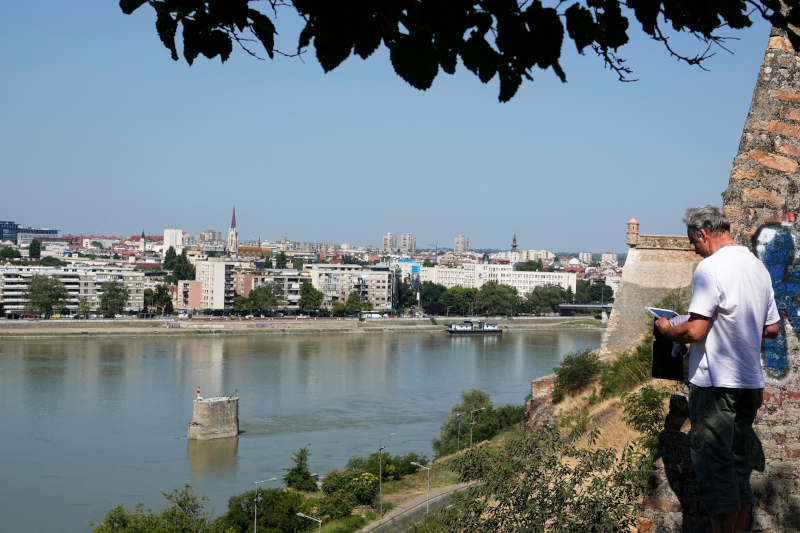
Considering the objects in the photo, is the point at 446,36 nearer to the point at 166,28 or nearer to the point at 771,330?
the point at 166,28

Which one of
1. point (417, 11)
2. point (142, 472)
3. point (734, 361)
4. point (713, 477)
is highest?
point (417, 11)

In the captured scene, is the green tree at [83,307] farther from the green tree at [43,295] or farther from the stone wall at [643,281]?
the stone wall at [643,281]

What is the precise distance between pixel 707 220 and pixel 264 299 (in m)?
29.6

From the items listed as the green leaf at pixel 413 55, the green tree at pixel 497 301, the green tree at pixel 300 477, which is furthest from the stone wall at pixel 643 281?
the green tree at pixel 497 301

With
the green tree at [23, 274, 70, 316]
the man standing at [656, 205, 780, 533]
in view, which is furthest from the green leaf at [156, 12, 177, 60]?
the green tree at [23, 274, 70, 316]

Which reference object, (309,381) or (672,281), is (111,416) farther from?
(672,281)

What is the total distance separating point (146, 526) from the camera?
19.8 ft

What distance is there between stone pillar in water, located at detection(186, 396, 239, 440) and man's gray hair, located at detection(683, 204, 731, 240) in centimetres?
1027

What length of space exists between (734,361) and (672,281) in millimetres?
5627

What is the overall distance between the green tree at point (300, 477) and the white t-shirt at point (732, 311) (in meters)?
7.58

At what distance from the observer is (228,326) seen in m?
25.6

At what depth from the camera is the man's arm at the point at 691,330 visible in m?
1.31

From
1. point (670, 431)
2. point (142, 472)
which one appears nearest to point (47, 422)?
point (142, 472)

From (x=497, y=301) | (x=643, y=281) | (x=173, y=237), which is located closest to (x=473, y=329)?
(x=497, y=301)
